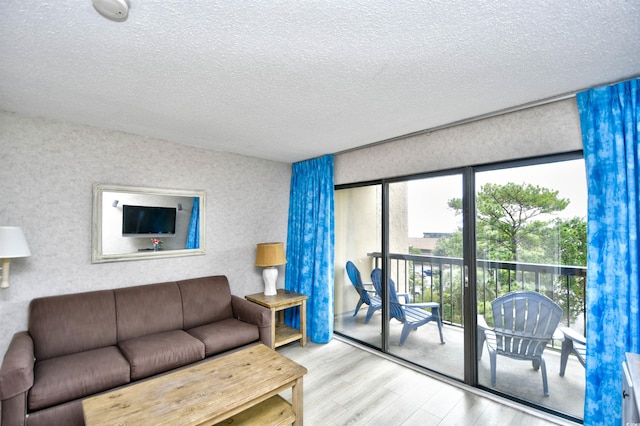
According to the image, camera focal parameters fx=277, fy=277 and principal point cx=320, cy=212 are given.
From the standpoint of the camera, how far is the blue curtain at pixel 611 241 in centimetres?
175

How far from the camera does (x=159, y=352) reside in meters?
2.34

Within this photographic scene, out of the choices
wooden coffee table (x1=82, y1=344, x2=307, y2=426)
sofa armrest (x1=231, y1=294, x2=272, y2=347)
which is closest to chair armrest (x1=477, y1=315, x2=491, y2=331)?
wooden coffee table (x1=82, y1=344, x2=307, y2=426)

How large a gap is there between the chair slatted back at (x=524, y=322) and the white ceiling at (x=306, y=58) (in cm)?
160

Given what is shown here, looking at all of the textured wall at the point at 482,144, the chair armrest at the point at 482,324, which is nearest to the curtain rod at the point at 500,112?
the textured wall at the point at 482,144

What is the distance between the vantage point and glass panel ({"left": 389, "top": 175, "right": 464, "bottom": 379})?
2.70 meters

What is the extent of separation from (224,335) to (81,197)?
6.24 feet

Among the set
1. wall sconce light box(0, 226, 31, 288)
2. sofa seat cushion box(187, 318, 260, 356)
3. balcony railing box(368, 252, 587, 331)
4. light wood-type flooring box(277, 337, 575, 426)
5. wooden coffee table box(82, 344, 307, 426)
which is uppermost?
wall sconce light box(0, 226, 31, 288)

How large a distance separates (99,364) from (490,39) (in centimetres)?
336

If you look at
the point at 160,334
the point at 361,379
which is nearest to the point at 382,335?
the point at 361,379

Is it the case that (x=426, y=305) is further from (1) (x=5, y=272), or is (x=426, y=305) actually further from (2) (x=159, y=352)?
(1) (x=5, y=272)

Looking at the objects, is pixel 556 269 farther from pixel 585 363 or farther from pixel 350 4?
pixel 350 4

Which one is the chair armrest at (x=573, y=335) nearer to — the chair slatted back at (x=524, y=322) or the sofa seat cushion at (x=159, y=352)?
the chair slatted back at (x=524, y=322)

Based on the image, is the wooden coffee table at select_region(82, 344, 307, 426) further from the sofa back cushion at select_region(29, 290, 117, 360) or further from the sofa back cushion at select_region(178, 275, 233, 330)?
the sofa back cushion at select_region(178, 275, 233, 330)

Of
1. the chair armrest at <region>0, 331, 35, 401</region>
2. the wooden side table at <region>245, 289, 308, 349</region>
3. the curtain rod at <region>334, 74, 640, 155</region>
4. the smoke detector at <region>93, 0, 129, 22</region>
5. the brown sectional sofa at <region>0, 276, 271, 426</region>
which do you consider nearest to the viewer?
the smoke detector at <region>93, 0, 129, 22</region>
